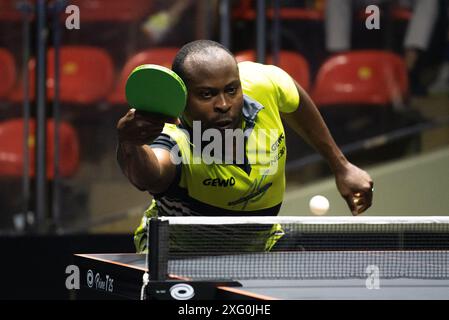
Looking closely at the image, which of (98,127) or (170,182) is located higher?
(170,182)

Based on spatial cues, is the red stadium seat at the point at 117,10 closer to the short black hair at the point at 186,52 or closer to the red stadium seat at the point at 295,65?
the red stadium seat at the point at 295,65

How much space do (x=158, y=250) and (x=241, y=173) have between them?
915 millimetres

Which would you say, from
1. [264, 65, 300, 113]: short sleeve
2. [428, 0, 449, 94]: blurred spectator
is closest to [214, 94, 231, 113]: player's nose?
[264, 65, 300, 113]: short sleeve

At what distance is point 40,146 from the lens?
297 inches

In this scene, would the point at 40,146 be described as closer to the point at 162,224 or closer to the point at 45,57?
the point at 45,57

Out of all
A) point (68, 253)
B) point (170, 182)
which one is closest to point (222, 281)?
point (170, 182)

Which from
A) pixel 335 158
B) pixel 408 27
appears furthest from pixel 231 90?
pixel 408 27

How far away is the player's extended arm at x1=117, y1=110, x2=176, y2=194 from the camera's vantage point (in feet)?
12.0

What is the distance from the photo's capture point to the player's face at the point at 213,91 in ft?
13.8

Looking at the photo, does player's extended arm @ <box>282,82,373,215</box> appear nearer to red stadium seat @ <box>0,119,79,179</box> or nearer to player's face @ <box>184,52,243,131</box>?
player's face @ <box>184,52,243,131</box>

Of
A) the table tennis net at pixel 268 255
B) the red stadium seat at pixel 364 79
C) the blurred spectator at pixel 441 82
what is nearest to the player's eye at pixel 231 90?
the table tennis net at pixel 268 255

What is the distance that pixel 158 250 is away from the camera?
362 cm

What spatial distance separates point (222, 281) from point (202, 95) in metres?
0.89

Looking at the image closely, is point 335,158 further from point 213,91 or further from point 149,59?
point 149,59
